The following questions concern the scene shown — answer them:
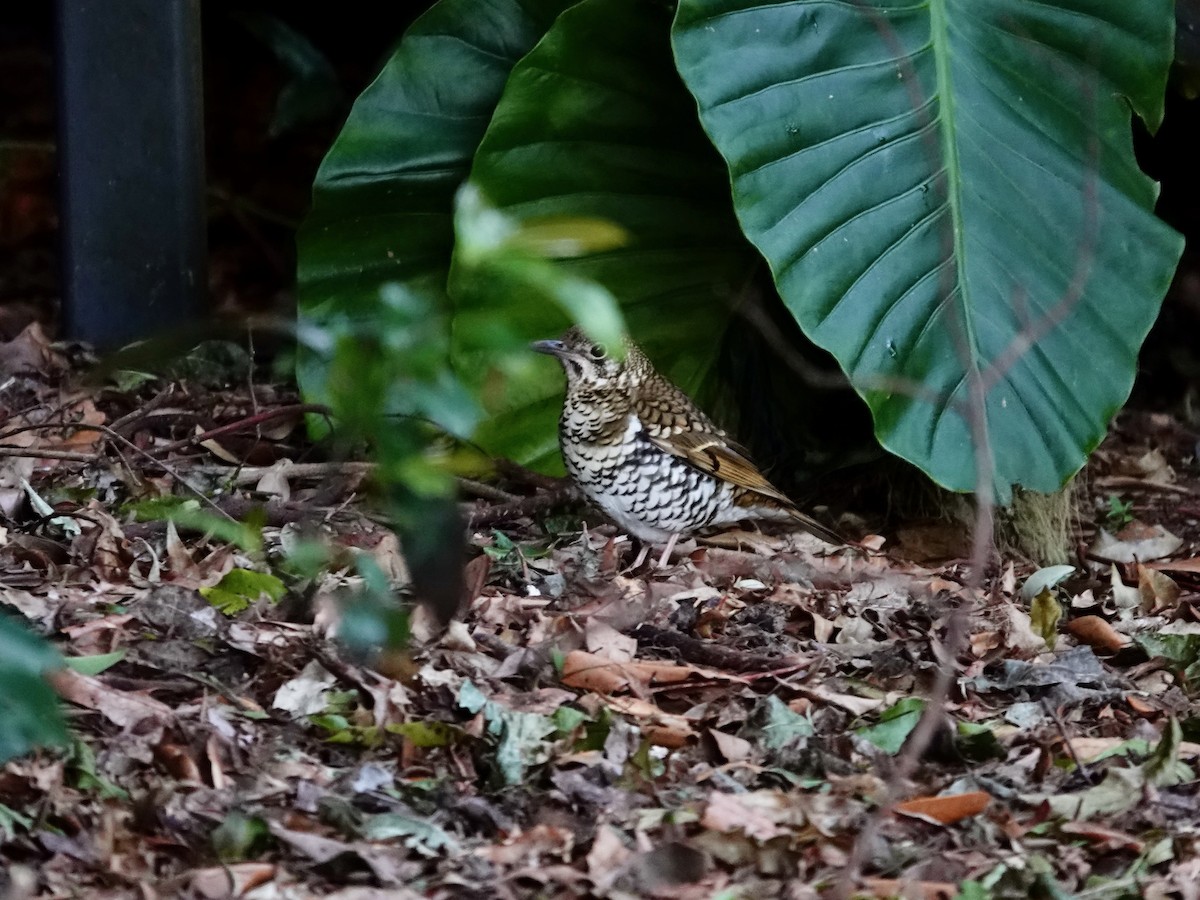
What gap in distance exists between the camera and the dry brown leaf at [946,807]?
2.94 m

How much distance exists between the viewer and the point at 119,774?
2.82 m

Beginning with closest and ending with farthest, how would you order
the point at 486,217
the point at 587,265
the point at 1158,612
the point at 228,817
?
1. the point at 486,217
2. the point at 228,817
3. the point at 1158,612
4. the point at 587,265

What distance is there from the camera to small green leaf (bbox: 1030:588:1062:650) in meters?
4.04

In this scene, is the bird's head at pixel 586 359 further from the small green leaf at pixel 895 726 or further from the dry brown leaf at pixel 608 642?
the small green leaf at pixel 895 726

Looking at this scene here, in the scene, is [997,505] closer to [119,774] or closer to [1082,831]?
[1082,831]

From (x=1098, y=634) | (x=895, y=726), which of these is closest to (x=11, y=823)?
(x=895, y=726)

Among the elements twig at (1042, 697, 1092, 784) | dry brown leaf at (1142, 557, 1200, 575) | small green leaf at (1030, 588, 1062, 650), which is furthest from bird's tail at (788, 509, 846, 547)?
twig at (1042, 697, 1092, 784)

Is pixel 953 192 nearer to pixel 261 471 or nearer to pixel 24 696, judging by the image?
pixel 261 471

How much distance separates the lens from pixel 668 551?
4.54m

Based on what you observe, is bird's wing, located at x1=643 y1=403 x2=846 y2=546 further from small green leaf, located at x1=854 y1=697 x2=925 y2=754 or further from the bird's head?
small green leaf, located at x1=854 y1=697 x2=925 y2=754

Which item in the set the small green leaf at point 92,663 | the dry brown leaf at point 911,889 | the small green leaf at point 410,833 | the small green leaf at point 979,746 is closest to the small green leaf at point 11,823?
the small green leaf at point 92,663

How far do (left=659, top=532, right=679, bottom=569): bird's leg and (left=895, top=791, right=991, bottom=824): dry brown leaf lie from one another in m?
1.65

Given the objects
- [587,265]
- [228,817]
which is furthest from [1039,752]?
[587,265]

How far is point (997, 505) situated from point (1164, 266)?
32.5 inches
